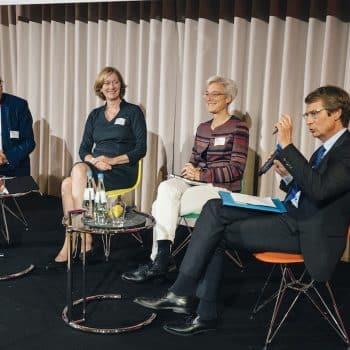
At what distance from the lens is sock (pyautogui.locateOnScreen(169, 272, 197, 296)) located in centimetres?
245

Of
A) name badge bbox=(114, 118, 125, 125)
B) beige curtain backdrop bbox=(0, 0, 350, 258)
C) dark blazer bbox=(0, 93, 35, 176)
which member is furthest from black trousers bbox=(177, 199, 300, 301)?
dark blazer bbox=(0, 93, 35, 176)

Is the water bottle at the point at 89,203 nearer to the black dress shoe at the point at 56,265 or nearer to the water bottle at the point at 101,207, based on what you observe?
the water bottle at the point at 101,207

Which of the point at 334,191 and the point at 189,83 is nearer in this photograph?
the point at 334,191

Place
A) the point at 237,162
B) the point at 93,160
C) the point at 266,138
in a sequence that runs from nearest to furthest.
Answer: the point at 237,162 < the point at 93,160 < the point at 266,138

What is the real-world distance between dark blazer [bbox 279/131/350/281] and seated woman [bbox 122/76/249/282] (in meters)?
0.98

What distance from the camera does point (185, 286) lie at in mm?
2467

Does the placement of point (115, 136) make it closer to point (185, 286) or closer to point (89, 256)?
point (89, 256)

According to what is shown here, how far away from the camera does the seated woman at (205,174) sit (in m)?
3.14

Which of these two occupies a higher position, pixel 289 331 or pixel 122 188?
pixel 122 188

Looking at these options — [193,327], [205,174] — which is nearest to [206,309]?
[193,327]

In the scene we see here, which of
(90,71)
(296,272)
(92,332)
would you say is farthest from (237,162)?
(90,71)

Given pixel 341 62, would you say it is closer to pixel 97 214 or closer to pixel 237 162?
pixel 237 162

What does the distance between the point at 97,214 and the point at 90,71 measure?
269 cm

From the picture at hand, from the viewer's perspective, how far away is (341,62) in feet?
12.1
